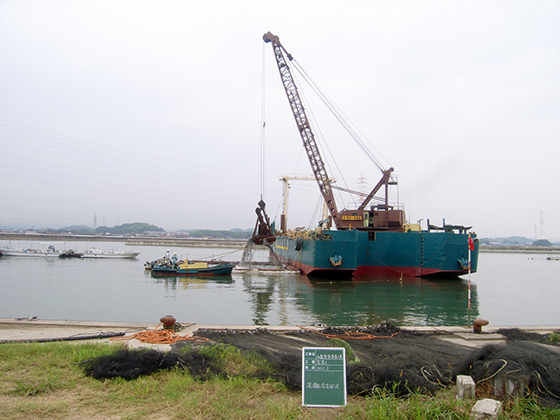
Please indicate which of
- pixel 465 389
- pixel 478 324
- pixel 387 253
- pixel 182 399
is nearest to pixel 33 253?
pixel 387 253

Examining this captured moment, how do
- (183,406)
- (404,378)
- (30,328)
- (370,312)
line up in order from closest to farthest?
1. (183,406)
2. (404,378)
3. (30,328)
4. (370,312)

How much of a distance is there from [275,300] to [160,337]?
12228 millimetres

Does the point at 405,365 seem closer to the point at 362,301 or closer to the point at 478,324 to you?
the point at 478,324

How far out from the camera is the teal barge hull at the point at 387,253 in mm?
26047

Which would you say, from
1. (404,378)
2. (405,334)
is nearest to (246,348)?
(404,378)

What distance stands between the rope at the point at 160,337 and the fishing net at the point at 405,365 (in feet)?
1.26

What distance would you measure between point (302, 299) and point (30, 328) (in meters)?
12.9

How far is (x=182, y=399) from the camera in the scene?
434 cm

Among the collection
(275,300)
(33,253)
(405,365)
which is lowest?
(33,253)

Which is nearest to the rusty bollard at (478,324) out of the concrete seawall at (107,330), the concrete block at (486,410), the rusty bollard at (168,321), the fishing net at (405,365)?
the concrete seawall at (107,330)

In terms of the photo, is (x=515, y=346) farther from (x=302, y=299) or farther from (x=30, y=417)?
(x=302, y=299)

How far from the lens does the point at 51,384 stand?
4703mm

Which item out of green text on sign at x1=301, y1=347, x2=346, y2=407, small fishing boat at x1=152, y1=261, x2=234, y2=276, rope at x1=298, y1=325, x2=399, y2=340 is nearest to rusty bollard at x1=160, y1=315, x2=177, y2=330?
rope at x1=298, y1=325, x2=399, y2=340

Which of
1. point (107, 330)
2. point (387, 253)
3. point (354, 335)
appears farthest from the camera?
point (387, 253)
